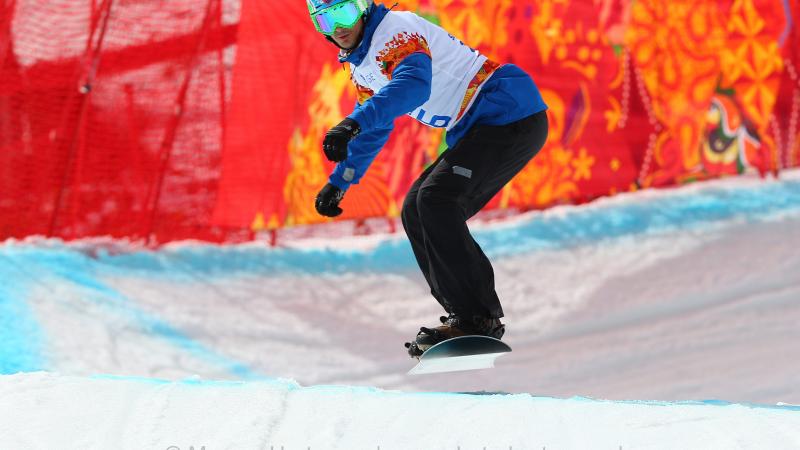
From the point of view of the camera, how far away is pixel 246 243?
642 centimetres

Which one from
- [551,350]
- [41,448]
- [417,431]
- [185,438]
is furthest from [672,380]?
[41,448]

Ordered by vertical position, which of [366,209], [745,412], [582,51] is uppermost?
[582,51]

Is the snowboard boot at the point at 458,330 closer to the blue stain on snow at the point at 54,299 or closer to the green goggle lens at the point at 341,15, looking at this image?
the green goggle lens at the point at 341,15

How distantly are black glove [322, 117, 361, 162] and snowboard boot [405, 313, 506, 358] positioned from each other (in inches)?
29.9

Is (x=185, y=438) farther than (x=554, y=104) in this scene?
No

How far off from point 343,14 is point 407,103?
1.38ft

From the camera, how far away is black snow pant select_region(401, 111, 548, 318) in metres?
3.23

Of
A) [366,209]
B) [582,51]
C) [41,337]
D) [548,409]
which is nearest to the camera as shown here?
[548,409]

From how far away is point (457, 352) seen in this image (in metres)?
3.22

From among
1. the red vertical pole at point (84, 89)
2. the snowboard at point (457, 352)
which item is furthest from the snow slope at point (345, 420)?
the red vertical pole at point (84, 89)

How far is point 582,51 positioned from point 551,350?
3.10 metres

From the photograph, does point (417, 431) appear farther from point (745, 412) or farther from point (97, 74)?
point (97, 74)

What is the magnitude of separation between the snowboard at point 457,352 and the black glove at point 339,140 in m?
0.78

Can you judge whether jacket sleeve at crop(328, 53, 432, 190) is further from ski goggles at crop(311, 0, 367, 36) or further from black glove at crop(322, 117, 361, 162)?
Result: ski goggles at crop(311, 0, 367, 36)
